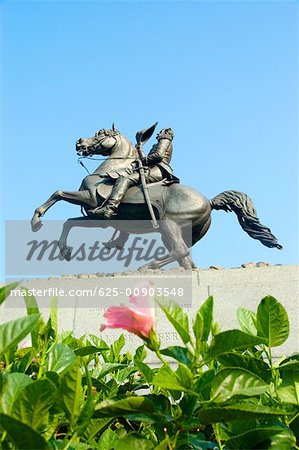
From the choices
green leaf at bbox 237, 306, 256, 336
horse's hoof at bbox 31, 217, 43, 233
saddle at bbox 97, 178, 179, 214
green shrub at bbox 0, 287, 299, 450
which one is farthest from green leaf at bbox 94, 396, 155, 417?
horse's hoof at bbox 31, 217, 43, 233

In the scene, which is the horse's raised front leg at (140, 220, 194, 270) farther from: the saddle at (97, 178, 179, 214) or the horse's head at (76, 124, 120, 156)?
the horse's head at (76, 124, 120, 156)

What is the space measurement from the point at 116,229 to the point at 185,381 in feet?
24.2

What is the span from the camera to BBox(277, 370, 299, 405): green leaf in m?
1.03

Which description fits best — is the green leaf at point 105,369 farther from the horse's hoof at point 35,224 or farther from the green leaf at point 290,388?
the horse's hoof at point 35,224

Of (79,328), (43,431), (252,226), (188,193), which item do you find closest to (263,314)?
(43,431)

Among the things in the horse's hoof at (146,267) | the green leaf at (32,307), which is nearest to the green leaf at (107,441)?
the green leaf at (32,307)

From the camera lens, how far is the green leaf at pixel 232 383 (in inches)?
34.8

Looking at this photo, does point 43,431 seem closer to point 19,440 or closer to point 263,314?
point 19,440

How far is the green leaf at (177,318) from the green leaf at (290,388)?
0.80 feet

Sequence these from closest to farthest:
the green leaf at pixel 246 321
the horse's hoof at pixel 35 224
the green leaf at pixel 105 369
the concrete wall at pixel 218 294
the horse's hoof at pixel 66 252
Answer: the green leaf at pixel 246 321 → the green leaf at pixel 105 369 → the concrete wall at pixel 218 294 → the horse's hoof at pixel 66 252 → the horse's hoof at pixel 35 224

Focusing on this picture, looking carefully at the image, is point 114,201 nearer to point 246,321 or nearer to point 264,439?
point 246,321

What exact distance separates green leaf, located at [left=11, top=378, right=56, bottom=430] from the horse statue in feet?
22.0

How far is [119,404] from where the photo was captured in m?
0.88

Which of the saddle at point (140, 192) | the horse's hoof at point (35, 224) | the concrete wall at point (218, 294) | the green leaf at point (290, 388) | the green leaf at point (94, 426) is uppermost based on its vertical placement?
the green leaf at point (290, 388)
